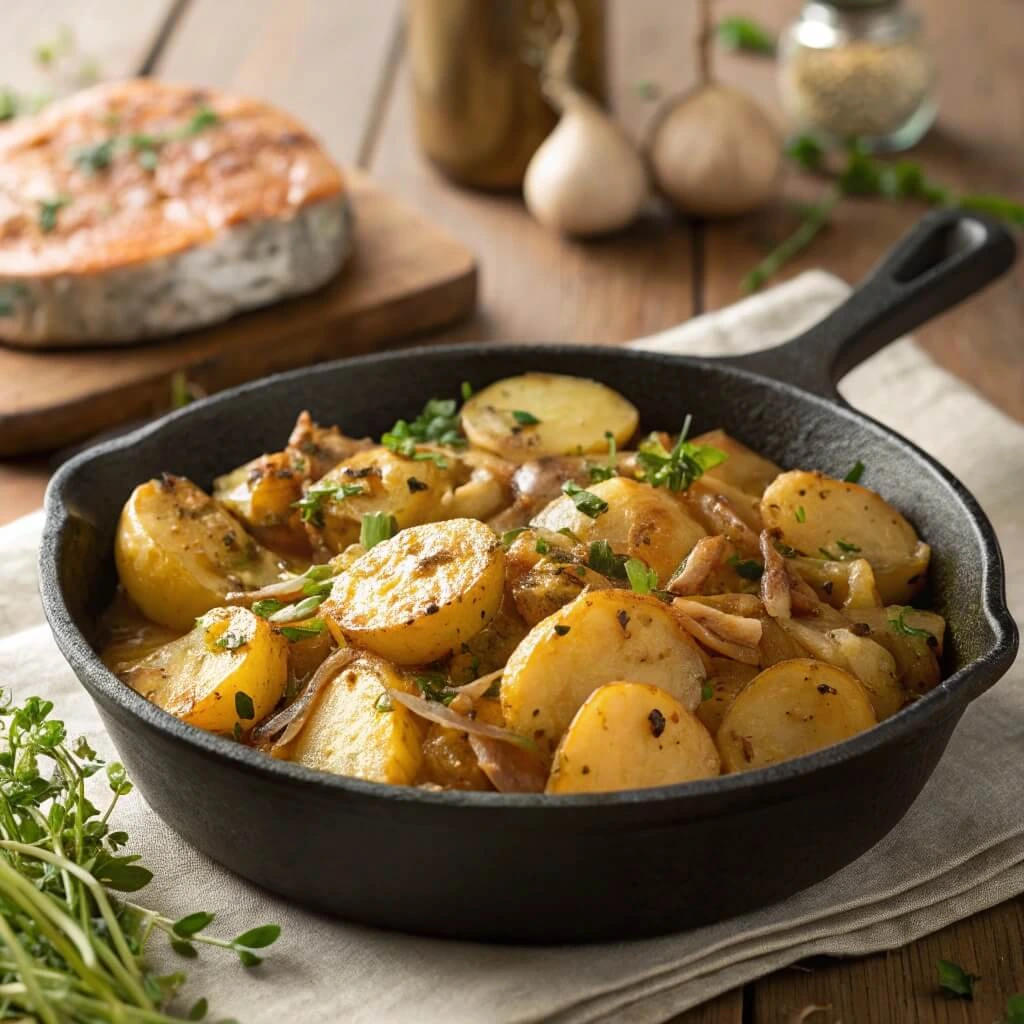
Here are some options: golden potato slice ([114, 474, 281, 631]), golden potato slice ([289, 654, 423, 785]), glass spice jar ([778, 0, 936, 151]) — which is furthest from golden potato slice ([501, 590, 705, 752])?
glass spice jar ([778, 0, 936, 151])

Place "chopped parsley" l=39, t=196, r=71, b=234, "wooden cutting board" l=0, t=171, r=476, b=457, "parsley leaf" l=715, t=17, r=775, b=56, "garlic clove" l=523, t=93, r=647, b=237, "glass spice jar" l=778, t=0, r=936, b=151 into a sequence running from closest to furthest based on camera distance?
"wooden cutting board" l=0, t=171, r=476, b=457 → "chopped parsley" l=39, t=196, r=71, b=234 → "garlic clove" l=523, t=93, r=647, b=237 → "glass spice jar" l=778, t=0, r=936, b=151 → "parsley leaf" l=715, t=17, r=775, b=56

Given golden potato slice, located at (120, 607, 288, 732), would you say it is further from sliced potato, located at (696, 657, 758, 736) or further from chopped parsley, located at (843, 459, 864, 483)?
chopped parsley, located at (843, 459, 864, 483)

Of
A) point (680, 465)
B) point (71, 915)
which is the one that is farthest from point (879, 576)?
point (71, 915)

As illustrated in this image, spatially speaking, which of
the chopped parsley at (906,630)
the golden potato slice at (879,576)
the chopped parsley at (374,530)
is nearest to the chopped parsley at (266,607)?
the chopped parsley at (374,530)

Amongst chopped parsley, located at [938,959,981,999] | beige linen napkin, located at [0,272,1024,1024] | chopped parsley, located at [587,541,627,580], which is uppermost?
chopped parsley, located at [587,541,627,580]

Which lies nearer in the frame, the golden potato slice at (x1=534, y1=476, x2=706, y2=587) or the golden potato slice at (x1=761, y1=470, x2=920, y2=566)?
the golden potato slice at (x1=534, y1=476, x2=706, y2=587)

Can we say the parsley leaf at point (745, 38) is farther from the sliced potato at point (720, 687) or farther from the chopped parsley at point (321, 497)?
the sliced potato at point (720, 687)
